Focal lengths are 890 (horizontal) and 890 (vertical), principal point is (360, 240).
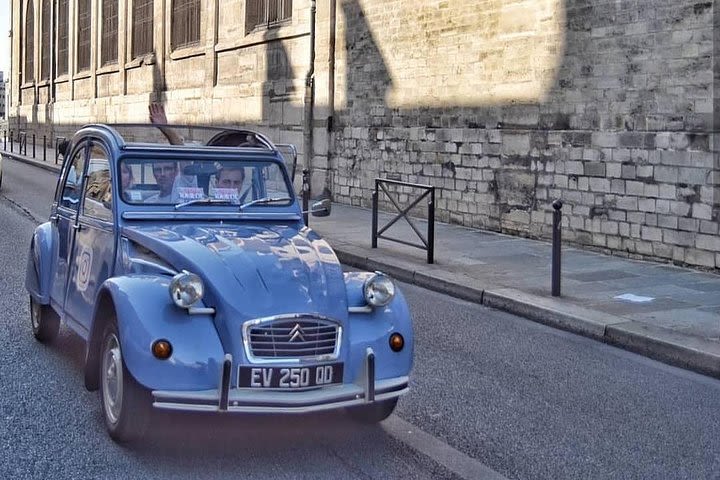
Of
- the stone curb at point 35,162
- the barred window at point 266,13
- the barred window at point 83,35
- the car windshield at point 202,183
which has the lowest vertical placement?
the car windshield at point 202,183

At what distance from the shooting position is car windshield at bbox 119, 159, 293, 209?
5.64m

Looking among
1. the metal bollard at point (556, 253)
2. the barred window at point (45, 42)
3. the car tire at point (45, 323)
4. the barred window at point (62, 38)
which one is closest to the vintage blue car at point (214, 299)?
the car tire at point (45, 323)

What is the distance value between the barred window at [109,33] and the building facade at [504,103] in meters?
12.7

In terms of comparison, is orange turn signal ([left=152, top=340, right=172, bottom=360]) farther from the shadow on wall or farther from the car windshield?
the shadow on wall

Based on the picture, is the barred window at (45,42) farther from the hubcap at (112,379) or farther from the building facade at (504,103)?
the hubcap at (112,379)

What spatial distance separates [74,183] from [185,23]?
24.0 m

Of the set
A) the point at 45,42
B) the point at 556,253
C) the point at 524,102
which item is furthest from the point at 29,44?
the point at 556,253

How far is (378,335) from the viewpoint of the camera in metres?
4.60

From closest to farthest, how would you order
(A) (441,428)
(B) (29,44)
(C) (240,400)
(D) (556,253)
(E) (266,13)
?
(C) (240,400), (A) (441,428), (D) (556,253), (E) (266,13), (B) (29,44)

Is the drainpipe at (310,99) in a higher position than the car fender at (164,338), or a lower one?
higher

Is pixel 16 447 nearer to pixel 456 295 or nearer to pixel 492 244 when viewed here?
pixel 456 295

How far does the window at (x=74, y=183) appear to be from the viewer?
6.29 metres

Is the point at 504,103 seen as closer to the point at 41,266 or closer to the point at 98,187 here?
the point at 41,266

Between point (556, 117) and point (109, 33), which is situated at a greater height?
point (109, 33)
